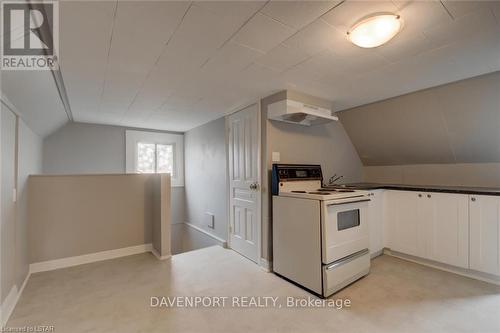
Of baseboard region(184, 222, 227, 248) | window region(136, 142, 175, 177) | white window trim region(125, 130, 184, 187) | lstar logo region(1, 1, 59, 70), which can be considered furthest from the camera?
window region(136, 142, 175, 177)

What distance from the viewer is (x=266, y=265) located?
270 centimetres

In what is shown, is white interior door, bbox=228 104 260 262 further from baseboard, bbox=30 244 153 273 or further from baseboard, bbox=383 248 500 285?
baseboard, bbox=383 248 500 285

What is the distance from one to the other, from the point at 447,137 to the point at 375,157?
109cm

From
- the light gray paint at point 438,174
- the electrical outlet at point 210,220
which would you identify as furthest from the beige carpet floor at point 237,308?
the light gray paint at point 438,174

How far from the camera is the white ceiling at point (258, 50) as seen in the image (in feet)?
4.27

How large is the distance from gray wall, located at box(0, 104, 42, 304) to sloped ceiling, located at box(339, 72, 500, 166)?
4.08 metres

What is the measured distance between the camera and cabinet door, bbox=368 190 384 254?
2.94 metres

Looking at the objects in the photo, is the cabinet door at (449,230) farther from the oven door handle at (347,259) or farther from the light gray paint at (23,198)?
the light gray paint at (23,198)

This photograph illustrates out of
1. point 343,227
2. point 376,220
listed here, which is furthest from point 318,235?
point 376,220

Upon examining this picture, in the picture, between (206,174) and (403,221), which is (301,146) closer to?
(403,221)

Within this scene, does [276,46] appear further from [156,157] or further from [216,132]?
[156,157]

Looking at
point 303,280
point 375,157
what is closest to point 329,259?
point 303,280

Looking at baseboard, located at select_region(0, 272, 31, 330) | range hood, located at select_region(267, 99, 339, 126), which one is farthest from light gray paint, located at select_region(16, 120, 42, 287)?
range hood, located at select_region(267, 99, 339, 126)

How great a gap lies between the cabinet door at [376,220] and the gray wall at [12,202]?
12.2 ft
